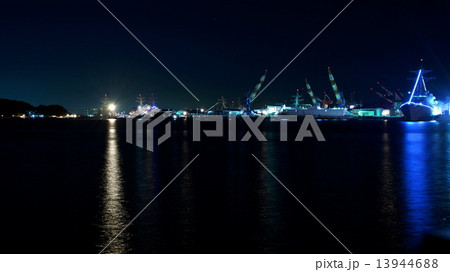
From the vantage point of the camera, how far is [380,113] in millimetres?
190375

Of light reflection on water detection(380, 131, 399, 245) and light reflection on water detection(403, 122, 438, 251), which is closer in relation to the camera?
light reflection on water detection(403, 122, 438, 251)

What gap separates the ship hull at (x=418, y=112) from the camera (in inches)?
4269

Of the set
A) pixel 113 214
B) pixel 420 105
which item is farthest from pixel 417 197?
pixel 420 105

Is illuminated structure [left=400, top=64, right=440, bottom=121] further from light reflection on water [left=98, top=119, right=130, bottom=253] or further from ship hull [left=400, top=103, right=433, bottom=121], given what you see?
light reflection on water [left=98, top=119, right=130, bottom=253]

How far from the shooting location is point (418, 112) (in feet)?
358

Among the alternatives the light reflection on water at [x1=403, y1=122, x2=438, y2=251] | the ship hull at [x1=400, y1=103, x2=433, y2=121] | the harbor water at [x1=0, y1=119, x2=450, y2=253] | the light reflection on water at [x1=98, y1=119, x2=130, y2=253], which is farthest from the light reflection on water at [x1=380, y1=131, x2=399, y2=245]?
the ship hull at [x1=400, y1=103, x2=433, y2=121]

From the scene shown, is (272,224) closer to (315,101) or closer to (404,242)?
(404,242)

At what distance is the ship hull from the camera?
108438 millimetres

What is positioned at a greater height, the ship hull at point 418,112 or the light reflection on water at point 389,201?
the ship hull at point 418,112

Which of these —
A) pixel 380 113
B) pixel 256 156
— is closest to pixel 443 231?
pixel 256 156

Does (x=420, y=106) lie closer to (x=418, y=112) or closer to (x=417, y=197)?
(x=418, y=112)

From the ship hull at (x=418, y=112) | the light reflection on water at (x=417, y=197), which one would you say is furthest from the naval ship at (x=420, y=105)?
the light reflection on water at (x=417, y=197)

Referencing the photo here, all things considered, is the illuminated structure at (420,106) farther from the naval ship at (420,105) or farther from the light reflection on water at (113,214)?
the light reflection on water at (113,214)

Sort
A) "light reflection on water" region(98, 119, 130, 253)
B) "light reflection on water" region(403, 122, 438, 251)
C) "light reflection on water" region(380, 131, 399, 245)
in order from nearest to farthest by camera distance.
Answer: "light reflection on water" region(98, 119, 130, 253) < "light reflection on water" region(403, 122, 438, 251) < "light reflection on water" region(380, 131, 399, 245)
